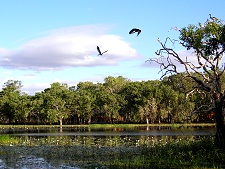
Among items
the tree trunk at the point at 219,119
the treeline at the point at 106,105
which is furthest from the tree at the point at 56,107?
the tree trunk at the point at 219,119

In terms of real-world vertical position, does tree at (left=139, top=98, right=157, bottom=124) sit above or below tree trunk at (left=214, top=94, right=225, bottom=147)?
above

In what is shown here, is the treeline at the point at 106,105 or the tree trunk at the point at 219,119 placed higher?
the treeline at the point at 106,105

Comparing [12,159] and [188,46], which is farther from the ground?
[188,46]

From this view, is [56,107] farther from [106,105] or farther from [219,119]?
[219,119]

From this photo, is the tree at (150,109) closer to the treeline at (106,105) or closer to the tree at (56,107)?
the treeline at (106,105)

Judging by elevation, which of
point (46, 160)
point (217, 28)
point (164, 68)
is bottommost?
point (46, 160)

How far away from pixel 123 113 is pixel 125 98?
4.26 meters

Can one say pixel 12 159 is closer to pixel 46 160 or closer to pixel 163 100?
pixel 46 160

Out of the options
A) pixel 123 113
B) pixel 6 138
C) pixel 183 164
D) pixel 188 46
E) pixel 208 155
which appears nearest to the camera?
pixel 183 164

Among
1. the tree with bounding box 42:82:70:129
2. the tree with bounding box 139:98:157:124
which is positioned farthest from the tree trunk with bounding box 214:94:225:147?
the tree with bounding box 42:82:70:129

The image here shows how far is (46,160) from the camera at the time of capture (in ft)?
78.6

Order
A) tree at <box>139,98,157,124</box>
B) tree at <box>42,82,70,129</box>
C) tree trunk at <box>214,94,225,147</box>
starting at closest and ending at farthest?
tree trunk at <box>214,94,225,147</box>, tree at <box>139,98,157,124</box>, tree at <box>42,82,70,129</box>

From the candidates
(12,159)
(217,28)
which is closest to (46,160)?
(12,159)

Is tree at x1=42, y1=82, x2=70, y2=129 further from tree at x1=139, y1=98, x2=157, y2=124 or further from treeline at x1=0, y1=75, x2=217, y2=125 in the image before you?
tree at x1=139, y1=98, x2=157, y2=124
